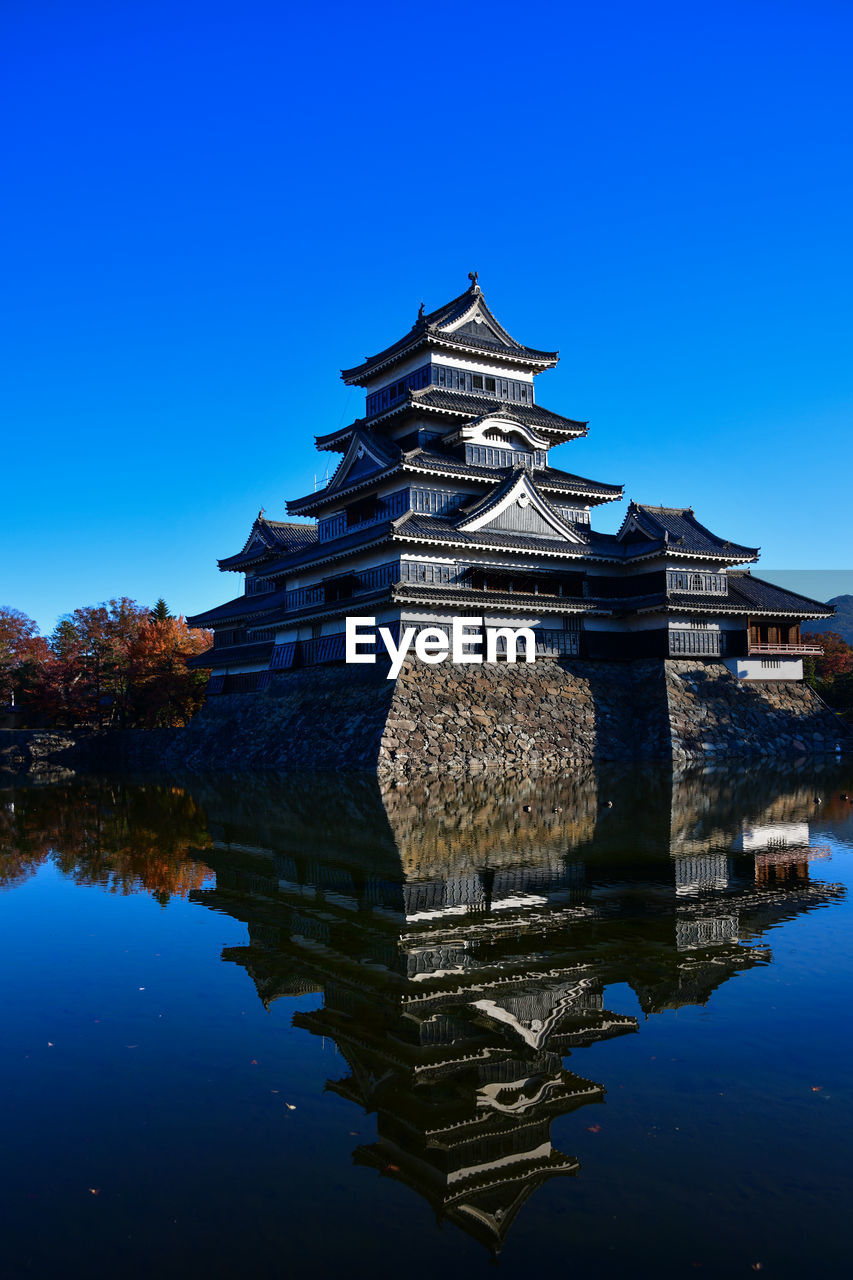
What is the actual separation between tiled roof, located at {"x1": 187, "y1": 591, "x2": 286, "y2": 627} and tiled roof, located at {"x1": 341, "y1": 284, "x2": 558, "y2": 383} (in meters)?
11.8

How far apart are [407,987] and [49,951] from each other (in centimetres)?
464

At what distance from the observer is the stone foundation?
94.6 feet

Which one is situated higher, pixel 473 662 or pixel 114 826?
pixel 473 662

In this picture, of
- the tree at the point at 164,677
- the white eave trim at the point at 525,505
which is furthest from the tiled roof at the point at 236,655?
the white eave trim at the point at 525,505

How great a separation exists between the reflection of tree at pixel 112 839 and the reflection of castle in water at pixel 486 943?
2.61 feet

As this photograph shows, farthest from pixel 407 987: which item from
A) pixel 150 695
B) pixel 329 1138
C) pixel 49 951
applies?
pixel 150 695

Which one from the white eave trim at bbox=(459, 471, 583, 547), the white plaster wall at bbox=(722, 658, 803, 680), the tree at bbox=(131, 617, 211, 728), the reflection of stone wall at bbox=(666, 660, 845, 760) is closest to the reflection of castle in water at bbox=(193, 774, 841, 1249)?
the reflection of stone wall at bbox=(666, 660, 845, 760)

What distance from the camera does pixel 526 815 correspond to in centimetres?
1905

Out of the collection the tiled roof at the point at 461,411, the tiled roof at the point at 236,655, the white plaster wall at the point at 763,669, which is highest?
the tiled roof at the point at 461,411

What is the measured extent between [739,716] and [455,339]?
19312 millimetres

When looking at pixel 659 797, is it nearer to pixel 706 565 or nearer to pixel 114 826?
pixel 114 826

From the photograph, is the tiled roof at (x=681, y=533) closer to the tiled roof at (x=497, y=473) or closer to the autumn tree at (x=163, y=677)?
the tiled roof at (x=497, y=473)

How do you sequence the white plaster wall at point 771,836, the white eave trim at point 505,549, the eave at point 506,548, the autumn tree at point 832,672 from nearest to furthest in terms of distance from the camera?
the white plaster wall at point 771,836
the white eave trim at point 505,549
the eave at point 506,548
the autumn tree at point 832,672

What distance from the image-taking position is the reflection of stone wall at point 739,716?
3259 cm
